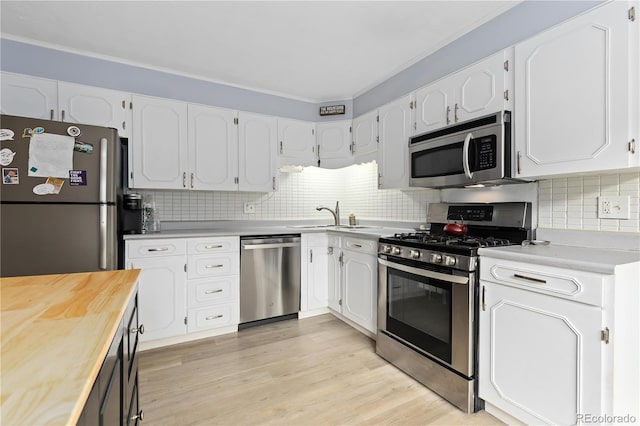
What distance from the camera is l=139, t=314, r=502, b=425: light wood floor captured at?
176cm

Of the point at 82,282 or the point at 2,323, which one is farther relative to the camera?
the point at 82,282

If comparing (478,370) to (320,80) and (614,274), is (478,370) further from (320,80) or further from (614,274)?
(320,80)

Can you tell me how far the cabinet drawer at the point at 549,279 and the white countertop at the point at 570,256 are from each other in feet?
0.09

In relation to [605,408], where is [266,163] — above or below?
above

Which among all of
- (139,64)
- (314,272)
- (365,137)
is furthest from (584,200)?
(139,64)

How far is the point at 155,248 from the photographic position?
2.59m

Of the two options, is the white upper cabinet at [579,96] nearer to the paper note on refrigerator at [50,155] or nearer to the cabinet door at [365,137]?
the cabinet door at [365,137]

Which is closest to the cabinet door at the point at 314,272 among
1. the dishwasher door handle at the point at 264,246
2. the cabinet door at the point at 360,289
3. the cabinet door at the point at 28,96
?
the dishwasher door handle at the point at 264,246

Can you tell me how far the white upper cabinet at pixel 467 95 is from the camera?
198cm

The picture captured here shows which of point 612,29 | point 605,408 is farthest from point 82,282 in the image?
point 612,29

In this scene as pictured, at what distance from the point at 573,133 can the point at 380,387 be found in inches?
73.0

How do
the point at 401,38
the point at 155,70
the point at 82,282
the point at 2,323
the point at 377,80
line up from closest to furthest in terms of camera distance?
the point at 2,323, the point at 82,282, the point at 401,38, the point at 155,70, the point at 377,80

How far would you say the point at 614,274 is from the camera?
1257 millimetres

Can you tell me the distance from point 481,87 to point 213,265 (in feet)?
8.29
